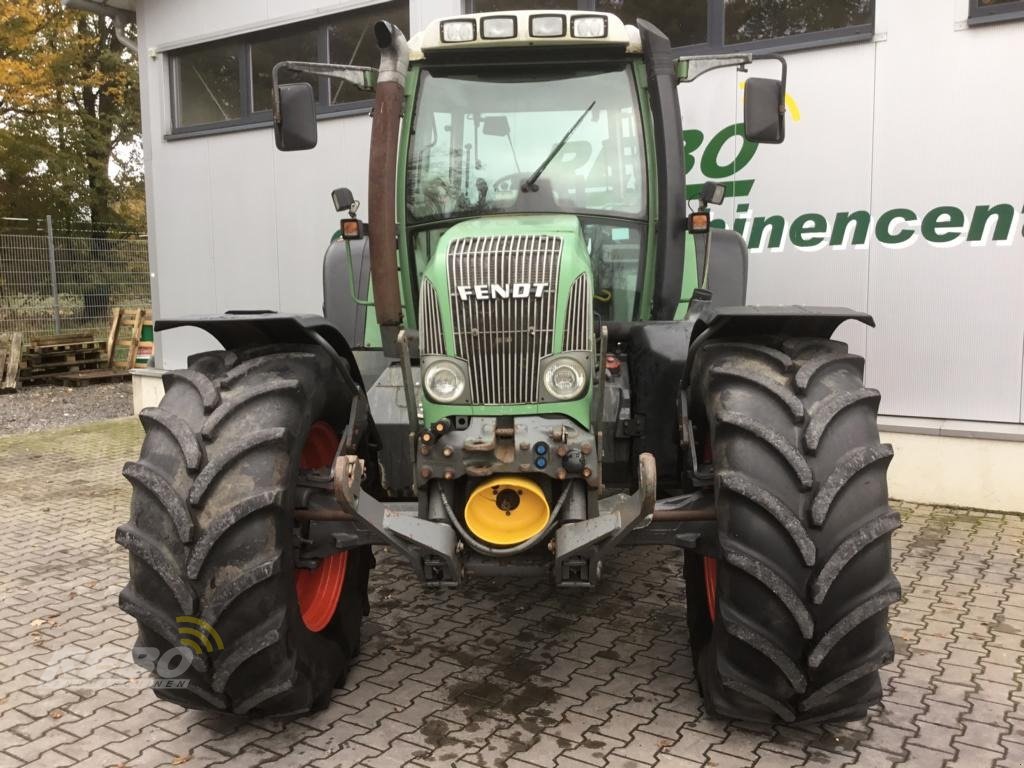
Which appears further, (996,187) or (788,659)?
(996,187)

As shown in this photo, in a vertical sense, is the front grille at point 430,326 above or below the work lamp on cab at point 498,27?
below

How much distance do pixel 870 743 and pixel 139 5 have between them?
33.2 feet

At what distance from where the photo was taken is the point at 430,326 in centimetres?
321

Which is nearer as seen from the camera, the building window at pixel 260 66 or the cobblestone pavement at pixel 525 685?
the cobblestone pavement at pixel 525 685

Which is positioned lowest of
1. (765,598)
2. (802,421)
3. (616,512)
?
(765,598)

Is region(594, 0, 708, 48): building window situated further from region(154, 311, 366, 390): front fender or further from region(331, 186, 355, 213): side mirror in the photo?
region(154, 311, 366, 390): front fender

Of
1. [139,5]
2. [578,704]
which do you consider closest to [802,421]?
[578,704]

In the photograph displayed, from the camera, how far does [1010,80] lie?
5.59 m

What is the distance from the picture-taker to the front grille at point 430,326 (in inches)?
125

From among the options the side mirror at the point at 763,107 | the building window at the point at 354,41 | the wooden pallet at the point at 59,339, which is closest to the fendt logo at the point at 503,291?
the side mirror at the point at 763,107

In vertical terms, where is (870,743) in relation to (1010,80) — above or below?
below

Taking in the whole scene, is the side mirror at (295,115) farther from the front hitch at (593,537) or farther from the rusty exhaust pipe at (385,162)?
the front hitch at (593,537)

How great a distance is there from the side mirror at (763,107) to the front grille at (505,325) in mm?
1400

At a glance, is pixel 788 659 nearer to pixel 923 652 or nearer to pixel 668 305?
pixel 923 652
